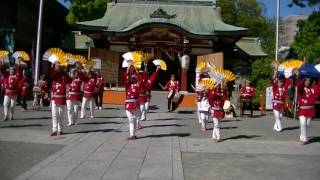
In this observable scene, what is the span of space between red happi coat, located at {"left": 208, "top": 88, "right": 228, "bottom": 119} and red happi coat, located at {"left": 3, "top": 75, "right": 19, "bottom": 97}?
→ 6628mm

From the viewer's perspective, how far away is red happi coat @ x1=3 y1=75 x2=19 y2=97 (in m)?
17.1

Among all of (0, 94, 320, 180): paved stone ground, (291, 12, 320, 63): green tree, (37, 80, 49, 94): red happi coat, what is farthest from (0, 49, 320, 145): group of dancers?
(291, 12, 320, 63): green tree

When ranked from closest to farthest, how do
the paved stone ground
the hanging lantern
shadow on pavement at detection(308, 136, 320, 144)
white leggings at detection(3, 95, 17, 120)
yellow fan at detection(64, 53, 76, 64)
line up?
1. the paved stone ground
2. shadow on pavement at detection(308, 136, 320, 144)
3. yellow fan at detection(64, 53, 76, 64)
4. white leggings at detection(3, 95, 17, 120)
5. the hanging lantern

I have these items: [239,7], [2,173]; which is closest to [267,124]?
[2,173]

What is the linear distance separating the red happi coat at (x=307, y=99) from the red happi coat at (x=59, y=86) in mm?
6166

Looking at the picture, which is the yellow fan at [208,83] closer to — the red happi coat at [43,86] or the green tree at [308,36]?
the red happi coat at [43,86]

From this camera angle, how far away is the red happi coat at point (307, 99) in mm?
13934

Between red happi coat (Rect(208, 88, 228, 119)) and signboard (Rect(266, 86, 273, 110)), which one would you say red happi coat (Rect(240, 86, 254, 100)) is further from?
red happi coat (Rect(208, 88, 228, 119))

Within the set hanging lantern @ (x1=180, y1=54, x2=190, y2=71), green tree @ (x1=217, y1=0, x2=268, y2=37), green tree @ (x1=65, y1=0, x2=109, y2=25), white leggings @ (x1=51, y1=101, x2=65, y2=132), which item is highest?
green tree @ (x1=217, y1=0, x2=268, y2=37)

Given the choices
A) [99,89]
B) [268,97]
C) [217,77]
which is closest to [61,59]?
[217,77]

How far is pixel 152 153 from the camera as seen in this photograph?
11.4 metres

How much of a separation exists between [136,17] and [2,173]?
80.2ft

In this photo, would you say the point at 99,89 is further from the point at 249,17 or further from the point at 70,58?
the point at 249,17

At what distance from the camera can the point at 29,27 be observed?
3978 cm
